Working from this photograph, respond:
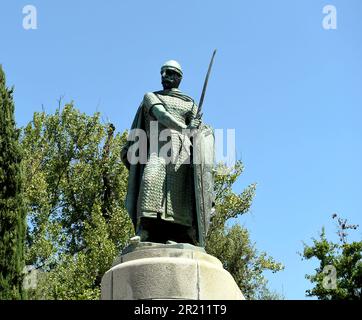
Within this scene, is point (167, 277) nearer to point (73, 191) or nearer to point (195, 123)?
point (195, 123)

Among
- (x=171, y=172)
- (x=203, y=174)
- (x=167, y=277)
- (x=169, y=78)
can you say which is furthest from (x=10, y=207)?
(x=167, y=277)

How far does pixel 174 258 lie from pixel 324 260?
17.5 metres

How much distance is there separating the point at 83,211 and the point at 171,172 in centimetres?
1920

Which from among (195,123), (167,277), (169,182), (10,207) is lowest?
(167,277)

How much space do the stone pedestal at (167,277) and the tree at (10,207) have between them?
29.5 feet

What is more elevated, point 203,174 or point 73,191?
point 73,191

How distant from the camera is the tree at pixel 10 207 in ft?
56.0

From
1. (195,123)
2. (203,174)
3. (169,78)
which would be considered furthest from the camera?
(169,78)

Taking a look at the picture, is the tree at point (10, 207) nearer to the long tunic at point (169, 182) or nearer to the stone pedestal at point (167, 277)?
the long tunic at point (169, 182)

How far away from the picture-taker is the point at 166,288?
8086mm

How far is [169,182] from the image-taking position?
9586mm

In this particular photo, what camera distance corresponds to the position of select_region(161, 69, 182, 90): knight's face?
10336 millimetres

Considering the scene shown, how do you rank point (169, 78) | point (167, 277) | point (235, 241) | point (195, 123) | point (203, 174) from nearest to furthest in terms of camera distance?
point (167, 277) < point (203, 174) < point (195, 123) < point (169, 78) < point (235, 241)
